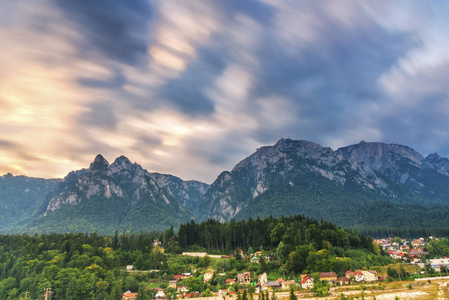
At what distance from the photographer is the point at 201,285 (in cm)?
8494

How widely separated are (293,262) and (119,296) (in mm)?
51681

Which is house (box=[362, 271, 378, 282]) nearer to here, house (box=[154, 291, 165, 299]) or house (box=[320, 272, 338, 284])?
house (box=[320, 272, 338, 284])

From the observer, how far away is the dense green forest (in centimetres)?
8381

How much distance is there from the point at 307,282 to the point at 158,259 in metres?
54.0

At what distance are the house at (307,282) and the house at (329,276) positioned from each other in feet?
10.8

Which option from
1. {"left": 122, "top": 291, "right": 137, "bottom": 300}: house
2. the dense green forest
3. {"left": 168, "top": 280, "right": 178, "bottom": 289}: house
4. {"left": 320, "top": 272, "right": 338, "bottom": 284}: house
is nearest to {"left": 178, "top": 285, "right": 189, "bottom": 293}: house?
{"left": 168, "top": 280, "right": 178, "bottom": 289}: house

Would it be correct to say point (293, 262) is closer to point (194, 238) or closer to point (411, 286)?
point (411, 286)

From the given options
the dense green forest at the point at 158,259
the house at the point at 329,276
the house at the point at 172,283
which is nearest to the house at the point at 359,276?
the dense green forest at the point at 158,259

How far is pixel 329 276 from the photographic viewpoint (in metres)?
79.1

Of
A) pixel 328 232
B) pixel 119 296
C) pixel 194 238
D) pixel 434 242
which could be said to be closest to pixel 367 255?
pixel 328 232

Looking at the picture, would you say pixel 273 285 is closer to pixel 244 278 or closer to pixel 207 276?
pixel 244 278

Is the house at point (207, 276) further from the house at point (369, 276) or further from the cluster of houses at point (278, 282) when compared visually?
the house at point (369, 276)

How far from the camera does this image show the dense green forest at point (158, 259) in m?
83.8

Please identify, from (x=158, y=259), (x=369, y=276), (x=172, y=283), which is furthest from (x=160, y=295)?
(x=369, y=276)
